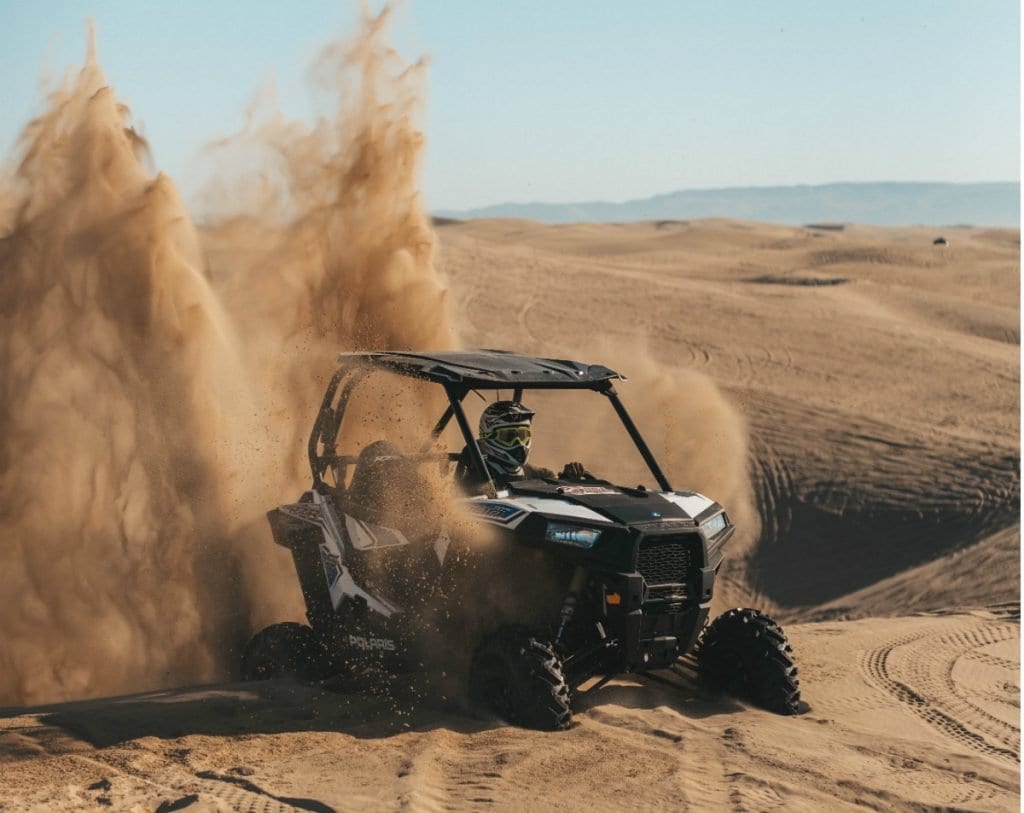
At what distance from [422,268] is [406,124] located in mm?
1307

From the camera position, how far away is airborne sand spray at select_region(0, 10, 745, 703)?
884cm

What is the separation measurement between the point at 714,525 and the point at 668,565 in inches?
21.5

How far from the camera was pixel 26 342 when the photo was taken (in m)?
9.26

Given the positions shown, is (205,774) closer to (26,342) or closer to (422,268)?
(26,342)

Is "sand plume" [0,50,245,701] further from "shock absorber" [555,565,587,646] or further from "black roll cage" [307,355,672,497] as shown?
"shock absorber" [555,565,587,646]

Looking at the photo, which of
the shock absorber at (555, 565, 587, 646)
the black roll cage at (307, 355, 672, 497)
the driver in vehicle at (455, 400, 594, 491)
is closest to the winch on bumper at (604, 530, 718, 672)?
the shock absorber at (555, 565, 587, 646)

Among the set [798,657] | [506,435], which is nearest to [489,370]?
[506,435]

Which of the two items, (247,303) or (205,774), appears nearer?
(205,774)

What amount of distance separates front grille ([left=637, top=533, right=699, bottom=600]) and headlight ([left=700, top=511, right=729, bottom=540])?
18 centimetres

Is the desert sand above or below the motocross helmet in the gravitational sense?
below

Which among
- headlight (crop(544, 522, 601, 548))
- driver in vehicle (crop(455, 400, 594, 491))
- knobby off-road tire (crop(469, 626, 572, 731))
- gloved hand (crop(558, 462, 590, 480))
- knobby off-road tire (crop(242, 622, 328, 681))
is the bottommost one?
knobby off-road tire (crop(242, 622, 328, 681))

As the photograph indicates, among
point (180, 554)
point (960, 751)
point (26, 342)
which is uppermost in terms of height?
point (26, 342)

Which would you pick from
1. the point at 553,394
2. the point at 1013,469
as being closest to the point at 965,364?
the point at 1013,469

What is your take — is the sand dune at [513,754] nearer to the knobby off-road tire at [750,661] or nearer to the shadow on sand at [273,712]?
the shadow on sand at [273,712]
